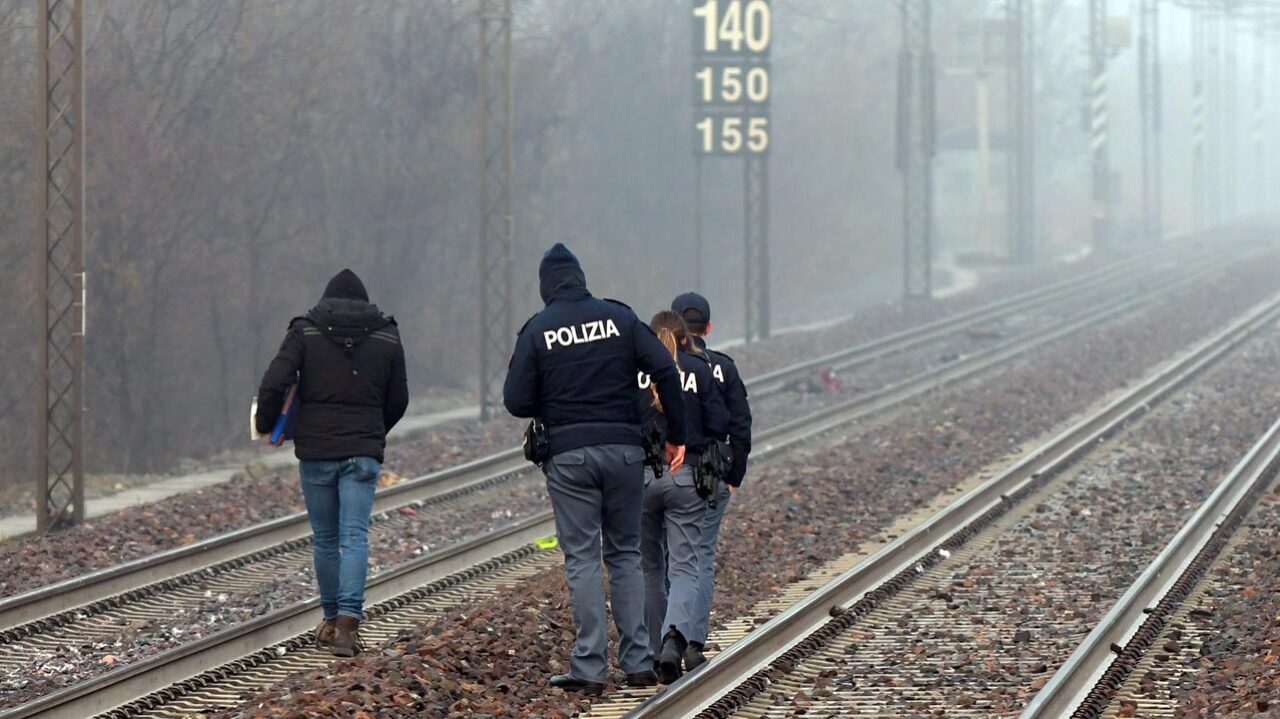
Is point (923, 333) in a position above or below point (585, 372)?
below

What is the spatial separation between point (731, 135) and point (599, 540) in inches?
1037

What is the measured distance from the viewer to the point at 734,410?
29.1 feet

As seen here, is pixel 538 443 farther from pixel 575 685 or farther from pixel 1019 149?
pixel 1019 149

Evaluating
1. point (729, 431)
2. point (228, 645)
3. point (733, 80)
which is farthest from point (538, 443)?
point (733, 80)

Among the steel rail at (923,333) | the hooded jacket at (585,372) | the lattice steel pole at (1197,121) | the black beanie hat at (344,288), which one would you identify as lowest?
the steel rail at (923,333)

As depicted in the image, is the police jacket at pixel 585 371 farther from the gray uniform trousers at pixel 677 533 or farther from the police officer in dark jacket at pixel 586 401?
the gray uniform trousers at pixel 677 533

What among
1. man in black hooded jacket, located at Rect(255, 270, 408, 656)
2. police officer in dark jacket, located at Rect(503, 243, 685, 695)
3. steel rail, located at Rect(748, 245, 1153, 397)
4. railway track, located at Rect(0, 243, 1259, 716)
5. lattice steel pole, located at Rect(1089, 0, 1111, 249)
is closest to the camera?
police officer in dark jacket, located at Rect(503, 243, 685, 695)

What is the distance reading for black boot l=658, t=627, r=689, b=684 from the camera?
876cm

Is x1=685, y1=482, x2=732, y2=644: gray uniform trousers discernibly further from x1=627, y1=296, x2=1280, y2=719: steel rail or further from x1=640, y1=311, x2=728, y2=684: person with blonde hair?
x1=627, y1=296, x2=1280, y2=719: steel rail

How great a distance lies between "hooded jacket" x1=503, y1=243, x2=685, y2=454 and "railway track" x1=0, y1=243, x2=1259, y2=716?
2.40m

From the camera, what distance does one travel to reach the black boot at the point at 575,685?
339 inches

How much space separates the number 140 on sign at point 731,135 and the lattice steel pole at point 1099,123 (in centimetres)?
2743

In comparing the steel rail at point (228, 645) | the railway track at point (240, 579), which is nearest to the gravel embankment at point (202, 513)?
the railway track at point (240, 579)

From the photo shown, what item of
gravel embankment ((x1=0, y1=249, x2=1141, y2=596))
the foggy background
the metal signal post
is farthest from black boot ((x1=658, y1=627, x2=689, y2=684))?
the metal signal post
